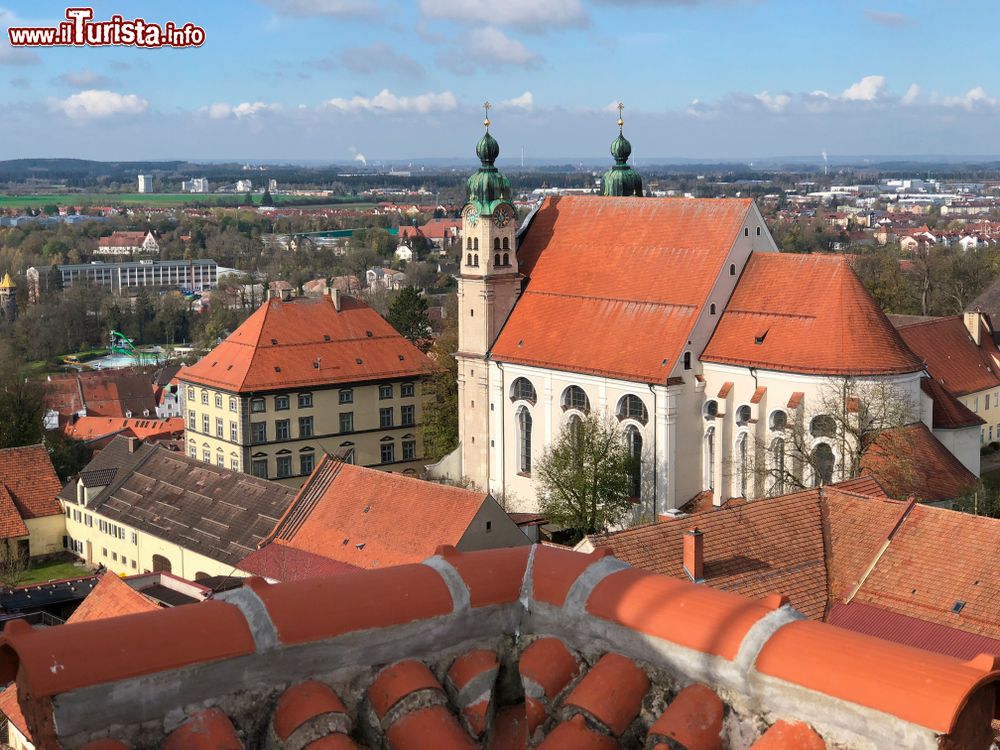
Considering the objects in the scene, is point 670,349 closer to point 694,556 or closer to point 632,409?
point 632,409

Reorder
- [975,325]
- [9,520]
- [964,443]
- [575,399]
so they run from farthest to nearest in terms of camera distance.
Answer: [975,325]
[9,520]
[575,399]
[964,443]

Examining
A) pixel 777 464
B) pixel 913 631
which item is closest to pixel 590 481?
pixel 777 464

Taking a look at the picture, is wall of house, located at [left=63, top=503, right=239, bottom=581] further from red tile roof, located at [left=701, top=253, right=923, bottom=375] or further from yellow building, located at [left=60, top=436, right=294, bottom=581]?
red tile roof, located at [left=701, top=253, right=923, bottom=375]

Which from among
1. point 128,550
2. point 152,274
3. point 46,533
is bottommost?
point 152,274

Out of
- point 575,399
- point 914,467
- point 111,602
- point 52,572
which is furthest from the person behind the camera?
point 52,572

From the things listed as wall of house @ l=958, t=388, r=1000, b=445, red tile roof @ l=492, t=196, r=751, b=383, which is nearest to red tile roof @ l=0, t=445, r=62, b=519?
red tile roof @ l=492, t=196, r=751, b=383

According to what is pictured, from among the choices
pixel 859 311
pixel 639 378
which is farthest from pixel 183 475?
pixel 859 311

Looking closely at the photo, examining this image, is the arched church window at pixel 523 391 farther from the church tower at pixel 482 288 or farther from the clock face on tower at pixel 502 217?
the clock face on tower at pixel 502 217

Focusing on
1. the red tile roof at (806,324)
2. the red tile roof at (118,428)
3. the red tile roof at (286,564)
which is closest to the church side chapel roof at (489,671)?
the red tile roof at (286,564)
